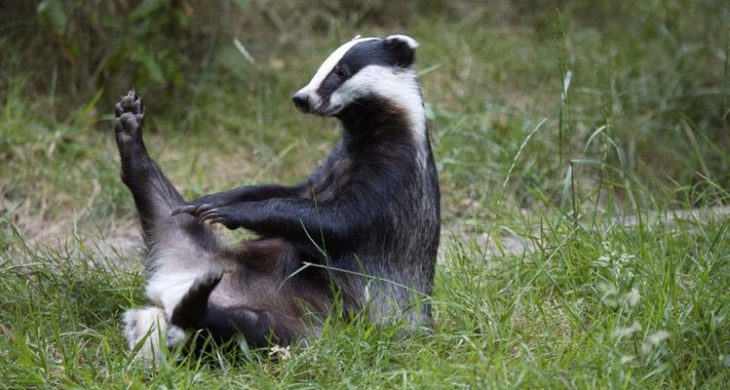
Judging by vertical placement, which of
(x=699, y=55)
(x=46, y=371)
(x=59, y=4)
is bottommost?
(x=699, y=55)

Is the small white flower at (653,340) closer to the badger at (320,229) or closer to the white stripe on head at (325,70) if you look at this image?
the badger at (320,229)

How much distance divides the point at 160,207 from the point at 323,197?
2.45 feet

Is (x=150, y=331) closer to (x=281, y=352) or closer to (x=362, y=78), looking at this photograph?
(x=281, y=352)

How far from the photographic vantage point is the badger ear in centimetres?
442

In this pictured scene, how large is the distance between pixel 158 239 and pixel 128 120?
1.81ft

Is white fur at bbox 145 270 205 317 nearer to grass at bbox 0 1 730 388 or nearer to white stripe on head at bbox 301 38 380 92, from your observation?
grass at bbox 0 1 730 388

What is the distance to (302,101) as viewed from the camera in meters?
4.15

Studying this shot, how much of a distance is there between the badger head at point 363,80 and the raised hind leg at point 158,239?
73 cm

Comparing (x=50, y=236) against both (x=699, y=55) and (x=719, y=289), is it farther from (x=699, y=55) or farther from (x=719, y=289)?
(x=699, y=55)

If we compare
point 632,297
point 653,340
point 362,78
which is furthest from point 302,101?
point 653,340

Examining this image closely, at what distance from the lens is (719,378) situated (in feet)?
11.3

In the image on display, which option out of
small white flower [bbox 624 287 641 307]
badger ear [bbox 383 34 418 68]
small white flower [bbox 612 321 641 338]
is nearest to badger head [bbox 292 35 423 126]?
badger ear [bbox 383 34 418 68]

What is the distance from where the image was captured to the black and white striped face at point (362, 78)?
13.8ft

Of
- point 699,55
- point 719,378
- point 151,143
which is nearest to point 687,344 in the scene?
point 719,378
